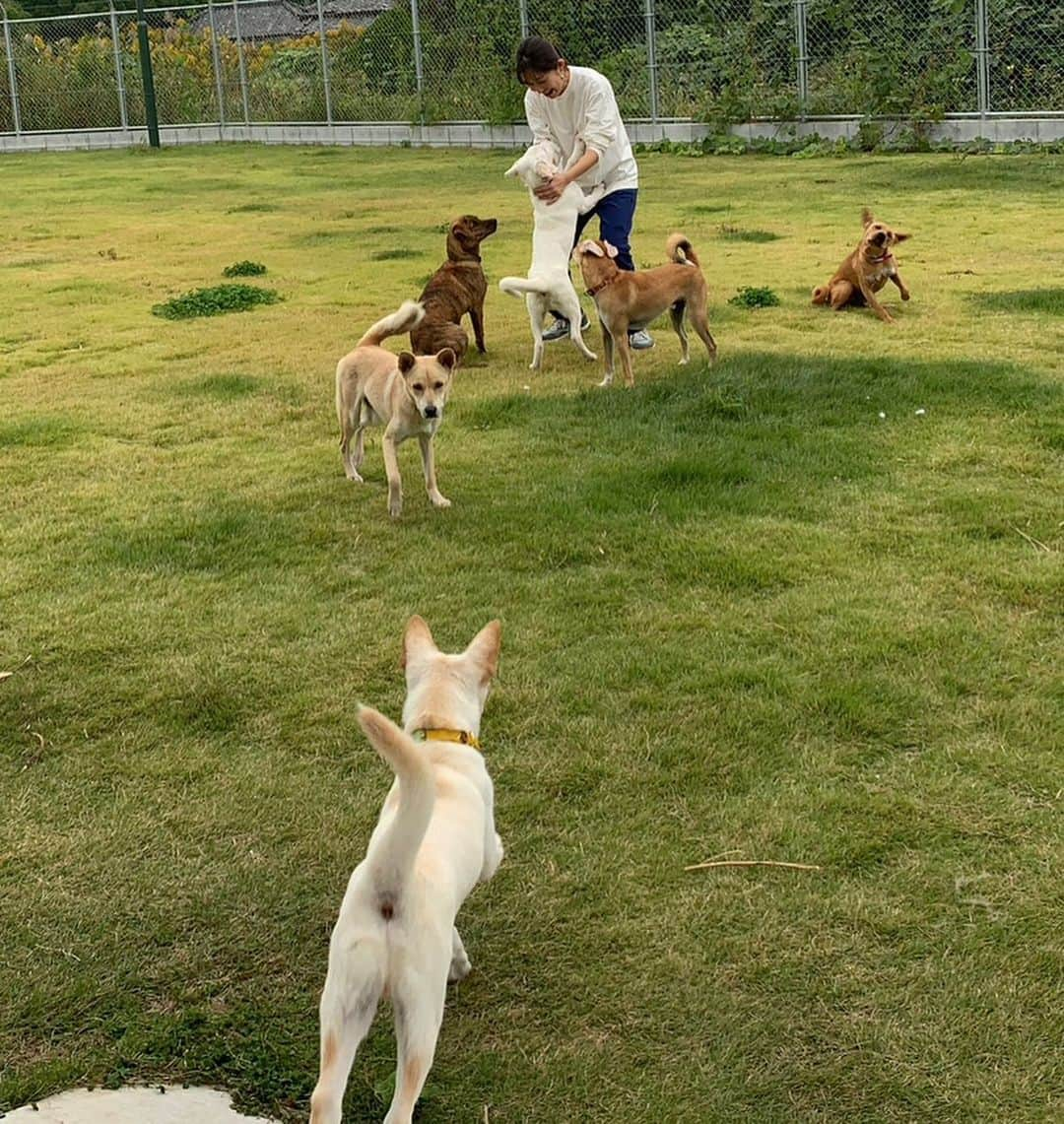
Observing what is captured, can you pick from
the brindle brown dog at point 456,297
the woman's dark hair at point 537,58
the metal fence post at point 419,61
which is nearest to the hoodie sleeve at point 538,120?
the woman's dark hair at point 537,58

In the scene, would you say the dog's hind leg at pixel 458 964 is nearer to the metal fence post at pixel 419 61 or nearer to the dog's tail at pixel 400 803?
the dog's tail at pixel 400 803

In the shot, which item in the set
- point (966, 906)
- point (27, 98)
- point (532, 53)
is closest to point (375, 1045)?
point (966, 906)

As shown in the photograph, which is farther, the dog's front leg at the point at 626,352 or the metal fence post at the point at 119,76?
the metal fence post at the point at 119,76

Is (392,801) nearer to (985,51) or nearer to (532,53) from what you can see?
(532,53)

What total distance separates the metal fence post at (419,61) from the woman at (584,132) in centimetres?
1664

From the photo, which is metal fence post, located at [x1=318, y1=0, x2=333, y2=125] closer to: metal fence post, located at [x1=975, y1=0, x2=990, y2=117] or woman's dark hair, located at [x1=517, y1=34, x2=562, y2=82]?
metal fence post, located at [x1=975, y1=0, x2=990, y2=117]

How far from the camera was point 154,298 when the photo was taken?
9.81 m

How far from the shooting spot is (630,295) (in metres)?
6.86

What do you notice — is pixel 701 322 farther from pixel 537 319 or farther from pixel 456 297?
pixel 456 297

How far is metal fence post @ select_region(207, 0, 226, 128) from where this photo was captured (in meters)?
26.5

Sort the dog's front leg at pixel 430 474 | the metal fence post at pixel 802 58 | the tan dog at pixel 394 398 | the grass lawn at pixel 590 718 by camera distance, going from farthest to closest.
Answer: the metal fence post at pixel 802 58 → the dog's front leg at pixel 430 474 → the tan dog at pixel 394 398 → the grass lawn at pixel 590 718

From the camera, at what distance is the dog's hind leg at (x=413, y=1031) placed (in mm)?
1908

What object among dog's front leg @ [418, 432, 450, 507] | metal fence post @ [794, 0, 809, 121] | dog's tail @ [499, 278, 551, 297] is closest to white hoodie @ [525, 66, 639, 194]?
dog's tail @ [499, 278, 551, 297]

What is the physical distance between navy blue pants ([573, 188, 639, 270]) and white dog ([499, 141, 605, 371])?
95mm
